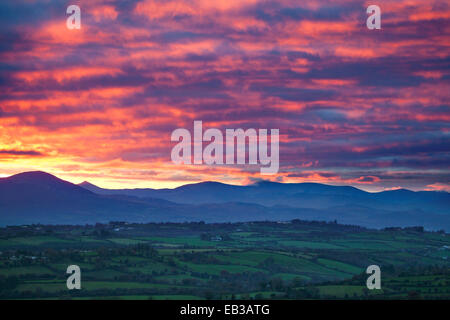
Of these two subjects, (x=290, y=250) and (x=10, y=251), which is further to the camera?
(x=290, y=250)

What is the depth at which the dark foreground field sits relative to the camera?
92.5m

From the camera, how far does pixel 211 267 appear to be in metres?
130

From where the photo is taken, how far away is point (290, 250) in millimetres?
163875

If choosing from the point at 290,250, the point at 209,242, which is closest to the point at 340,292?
the point at 290,250

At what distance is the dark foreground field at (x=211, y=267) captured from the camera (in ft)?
303

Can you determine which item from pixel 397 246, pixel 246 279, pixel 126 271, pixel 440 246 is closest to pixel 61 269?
pixel 126 271
